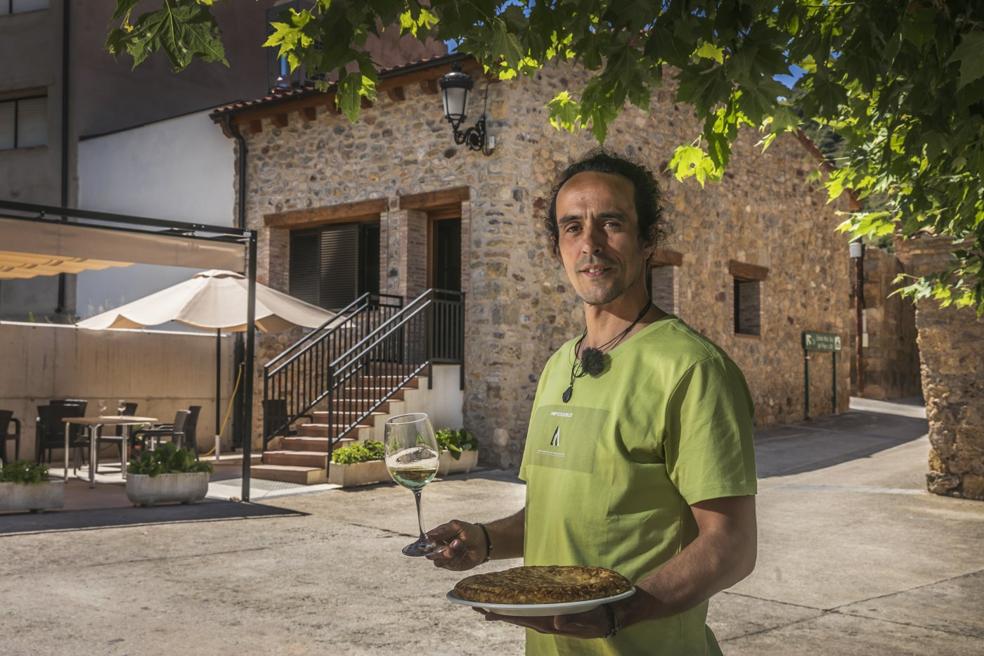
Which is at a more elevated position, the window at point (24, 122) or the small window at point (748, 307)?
the window at point (24, 122)

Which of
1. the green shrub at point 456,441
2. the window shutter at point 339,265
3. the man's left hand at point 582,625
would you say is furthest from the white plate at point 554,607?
the window shutter at point 339,265

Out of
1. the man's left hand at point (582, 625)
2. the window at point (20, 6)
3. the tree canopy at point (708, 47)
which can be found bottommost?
the man's left hand at point (582, 625)

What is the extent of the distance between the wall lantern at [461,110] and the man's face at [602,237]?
9820mm

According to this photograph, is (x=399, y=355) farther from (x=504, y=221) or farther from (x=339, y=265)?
(x=339, y=265)

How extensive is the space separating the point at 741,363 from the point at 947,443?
6.17m

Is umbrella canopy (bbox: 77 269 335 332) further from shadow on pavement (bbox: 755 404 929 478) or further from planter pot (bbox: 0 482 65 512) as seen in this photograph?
shadow on pavement (bbox: 755 404 929 478)

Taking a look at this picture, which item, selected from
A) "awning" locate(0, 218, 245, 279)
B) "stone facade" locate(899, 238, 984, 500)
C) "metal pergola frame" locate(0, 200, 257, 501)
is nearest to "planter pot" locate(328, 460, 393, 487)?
"metal pergola frame" locate(0, 200, 257, 501)

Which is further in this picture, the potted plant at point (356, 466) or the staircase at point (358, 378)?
the staircase at point (358, 378)

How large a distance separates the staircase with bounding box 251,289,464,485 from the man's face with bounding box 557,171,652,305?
8610 mm

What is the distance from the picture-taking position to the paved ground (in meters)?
4.52

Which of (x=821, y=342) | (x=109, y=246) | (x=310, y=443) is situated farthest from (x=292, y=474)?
(x=821, y=342)

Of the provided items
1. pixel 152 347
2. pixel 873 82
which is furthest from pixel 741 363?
pixel 873 82

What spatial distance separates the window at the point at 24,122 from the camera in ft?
57.6

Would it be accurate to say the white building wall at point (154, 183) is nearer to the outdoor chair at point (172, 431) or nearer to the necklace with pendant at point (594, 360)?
the outdoor chair at point (172, 431)
